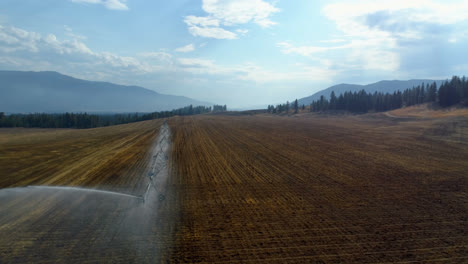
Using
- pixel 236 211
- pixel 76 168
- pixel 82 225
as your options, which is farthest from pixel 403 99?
pixel 82 225

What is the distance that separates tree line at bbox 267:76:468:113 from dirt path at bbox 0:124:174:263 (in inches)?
3854

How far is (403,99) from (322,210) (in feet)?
383

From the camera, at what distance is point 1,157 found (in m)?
19.8

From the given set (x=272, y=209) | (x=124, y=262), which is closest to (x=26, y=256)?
(x=124, y=262)

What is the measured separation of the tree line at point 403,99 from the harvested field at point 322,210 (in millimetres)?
79166

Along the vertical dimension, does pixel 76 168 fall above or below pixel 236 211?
above

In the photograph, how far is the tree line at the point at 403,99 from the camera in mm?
77688

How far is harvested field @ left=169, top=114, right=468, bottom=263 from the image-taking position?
270 inches

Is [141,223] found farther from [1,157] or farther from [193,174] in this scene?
[1,157]

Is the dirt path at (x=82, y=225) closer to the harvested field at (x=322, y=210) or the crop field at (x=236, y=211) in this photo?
the crop field at (x=236, y=211)

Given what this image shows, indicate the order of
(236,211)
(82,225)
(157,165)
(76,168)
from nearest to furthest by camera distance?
(82,225), (236,211), (76,168), (157,165)

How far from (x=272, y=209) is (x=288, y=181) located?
3.95 metres

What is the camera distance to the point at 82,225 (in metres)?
8.02

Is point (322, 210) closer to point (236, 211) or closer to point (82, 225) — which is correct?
point (236, 211)
